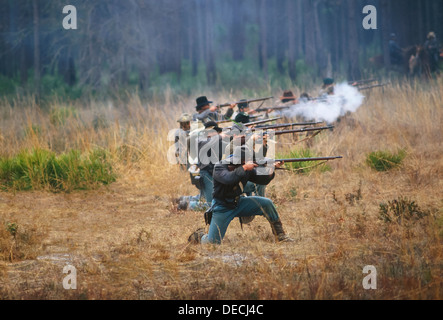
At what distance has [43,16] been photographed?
30922 millimetres

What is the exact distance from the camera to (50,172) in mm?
10484

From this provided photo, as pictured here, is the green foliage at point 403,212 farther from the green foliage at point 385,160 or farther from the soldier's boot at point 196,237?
the green foliage at point 385,160

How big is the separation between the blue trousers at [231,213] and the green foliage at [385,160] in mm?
4467

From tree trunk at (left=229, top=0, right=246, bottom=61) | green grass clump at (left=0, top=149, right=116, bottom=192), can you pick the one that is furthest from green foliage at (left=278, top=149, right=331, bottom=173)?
tree trunk at (left=229, top=0, right=246, bottom=61)

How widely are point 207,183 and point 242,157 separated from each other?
2.07 metres

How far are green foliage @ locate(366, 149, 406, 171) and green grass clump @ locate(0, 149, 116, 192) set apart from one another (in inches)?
197

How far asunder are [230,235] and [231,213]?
78 centimetres

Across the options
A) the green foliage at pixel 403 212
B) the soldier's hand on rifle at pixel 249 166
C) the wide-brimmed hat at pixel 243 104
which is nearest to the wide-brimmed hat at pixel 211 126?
the soldier's hand on rifle at pixel 249 166

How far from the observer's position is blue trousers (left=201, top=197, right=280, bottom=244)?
6328 mm

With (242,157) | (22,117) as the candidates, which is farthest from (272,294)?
(22,117)

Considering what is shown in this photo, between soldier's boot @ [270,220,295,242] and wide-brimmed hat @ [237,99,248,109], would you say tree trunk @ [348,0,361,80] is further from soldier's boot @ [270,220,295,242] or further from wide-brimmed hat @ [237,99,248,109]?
soldier's boot @ [270,220,295,242]

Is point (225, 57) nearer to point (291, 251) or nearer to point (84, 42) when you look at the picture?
point (84, 42)

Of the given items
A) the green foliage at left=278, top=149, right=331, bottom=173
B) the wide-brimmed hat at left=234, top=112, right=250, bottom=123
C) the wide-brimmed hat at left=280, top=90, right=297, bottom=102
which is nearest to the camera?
the wide-brimmed hat at left=234, top=112, right=250, bottom=123

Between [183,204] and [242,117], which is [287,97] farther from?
[183,204]
